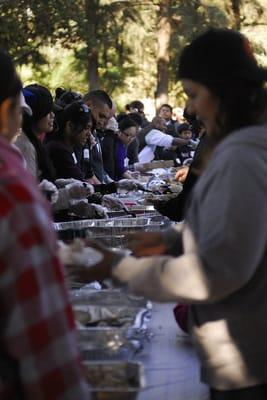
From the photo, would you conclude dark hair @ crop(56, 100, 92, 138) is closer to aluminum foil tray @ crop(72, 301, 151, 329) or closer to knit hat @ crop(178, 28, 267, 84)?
aluminum foil tray @ crop(72, 301, 151, 329)

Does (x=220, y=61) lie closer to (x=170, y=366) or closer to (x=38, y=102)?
(x=170, y=366)

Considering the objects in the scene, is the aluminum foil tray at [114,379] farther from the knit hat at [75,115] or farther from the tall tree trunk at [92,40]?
the tall tree trunk at [92,40]

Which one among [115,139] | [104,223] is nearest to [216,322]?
[104,223]

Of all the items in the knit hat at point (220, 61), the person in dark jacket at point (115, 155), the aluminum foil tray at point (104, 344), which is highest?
the knit hat at point (220, 61)

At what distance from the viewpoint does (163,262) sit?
164cm

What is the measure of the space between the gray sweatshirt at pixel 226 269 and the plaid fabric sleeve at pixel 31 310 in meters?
0.31

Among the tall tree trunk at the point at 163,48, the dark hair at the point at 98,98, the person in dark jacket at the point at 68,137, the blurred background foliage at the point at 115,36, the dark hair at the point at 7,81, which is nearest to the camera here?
the dark hair at the point at 7,81

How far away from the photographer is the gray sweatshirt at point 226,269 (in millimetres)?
1566

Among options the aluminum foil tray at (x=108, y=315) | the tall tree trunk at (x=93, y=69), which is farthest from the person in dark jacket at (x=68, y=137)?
the tall tree trunk at (x=93, y=69)

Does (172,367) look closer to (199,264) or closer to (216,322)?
(216,322)

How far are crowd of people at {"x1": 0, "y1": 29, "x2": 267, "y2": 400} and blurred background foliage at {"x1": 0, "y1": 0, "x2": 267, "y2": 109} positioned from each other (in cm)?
1293

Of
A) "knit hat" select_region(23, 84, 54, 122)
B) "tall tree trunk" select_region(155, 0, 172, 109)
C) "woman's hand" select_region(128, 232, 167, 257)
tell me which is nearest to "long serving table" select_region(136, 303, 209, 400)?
"woman's hand" select_region(128, 232, 167, 257)

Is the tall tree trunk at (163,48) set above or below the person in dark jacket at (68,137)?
below

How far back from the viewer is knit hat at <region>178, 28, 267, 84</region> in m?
1.67
